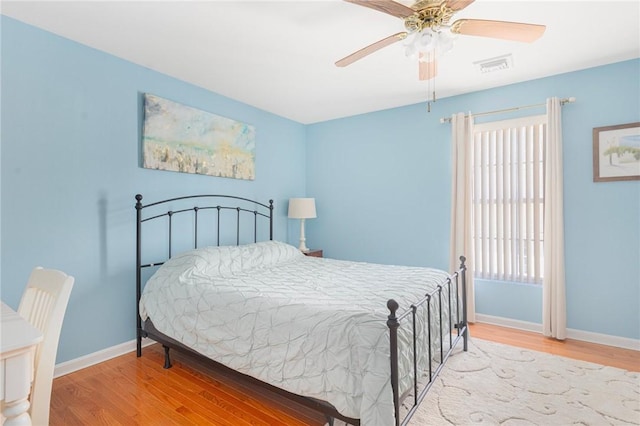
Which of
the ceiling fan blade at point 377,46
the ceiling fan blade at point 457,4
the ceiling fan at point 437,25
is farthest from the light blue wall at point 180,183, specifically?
the ceiling fan blade at point 457,4

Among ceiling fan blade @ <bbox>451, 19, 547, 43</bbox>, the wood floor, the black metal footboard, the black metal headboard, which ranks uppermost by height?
ceiling fan blade @ <bbox>451, 19, 547, 43</bbox>

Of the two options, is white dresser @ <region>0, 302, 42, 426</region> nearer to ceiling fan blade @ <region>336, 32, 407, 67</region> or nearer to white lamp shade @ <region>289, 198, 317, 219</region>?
ceiling fan blade @ <region>336, 32, 407, 67</region>

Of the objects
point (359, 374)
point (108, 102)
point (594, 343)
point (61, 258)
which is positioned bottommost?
point (594, 343)

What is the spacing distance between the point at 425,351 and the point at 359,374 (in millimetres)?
682

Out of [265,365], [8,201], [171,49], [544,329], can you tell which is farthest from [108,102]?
[544,329]

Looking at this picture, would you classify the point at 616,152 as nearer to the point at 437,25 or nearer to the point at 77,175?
the point at 437,25

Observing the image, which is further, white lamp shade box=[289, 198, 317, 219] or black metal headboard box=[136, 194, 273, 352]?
white lamp shade box=[289, 198, 317, 219]

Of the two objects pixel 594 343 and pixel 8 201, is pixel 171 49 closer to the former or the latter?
pixel 8 201

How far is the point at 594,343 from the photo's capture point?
2.97 m

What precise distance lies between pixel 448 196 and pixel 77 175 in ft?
11.9

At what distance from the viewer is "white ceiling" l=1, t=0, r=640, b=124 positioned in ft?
6.90

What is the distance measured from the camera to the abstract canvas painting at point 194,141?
2934 millimetres

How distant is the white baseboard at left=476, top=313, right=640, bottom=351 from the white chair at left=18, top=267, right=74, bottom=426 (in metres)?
3.71

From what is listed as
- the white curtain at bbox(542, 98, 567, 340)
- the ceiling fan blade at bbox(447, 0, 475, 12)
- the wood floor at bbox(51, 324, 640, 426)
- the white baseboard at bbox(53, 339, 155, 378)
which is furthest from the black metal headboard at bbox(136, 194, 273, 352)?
the white curtain at bbox(542, 98, 567, 340)
